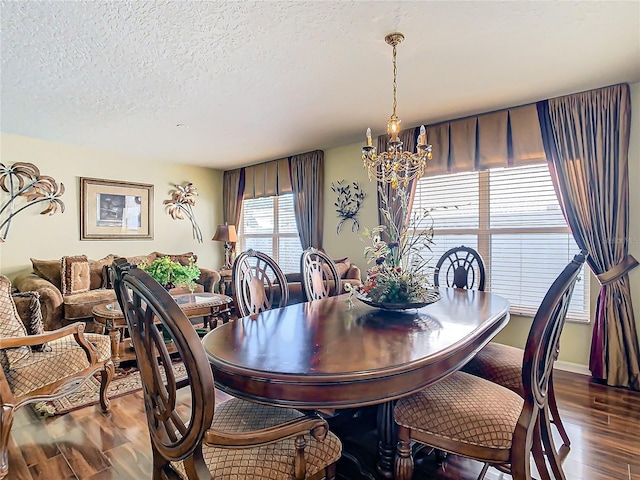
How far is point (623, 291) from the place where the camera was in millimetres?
2963

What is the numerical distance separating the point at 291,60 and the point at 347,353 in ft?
6.88

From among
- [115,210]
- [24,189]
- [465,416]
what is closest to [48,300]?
[24,189]

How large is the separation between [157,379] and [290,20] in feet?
6.42

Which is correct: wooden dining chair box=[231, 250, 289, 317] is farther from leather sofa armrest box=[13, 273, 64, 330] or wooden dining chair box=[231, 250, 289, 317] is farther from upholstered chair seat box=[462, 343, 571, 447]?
leather sofa armrest box=[13, 273, 64, 330]

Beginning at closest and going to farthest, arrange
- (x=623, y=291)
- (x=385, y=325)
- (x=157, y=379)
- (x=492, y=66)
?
(x=157, y=379) → (x=385, y=325) → (x=492, y=66) → (x=623, y=291)

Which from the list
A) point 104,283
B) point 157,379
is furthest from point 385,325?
point 104,283

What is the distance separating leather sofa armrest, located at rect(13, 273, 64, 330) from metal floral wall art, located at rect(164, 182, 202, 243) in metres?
2.14

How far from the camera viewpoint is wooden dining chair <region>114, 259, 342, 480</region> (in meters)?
0.94

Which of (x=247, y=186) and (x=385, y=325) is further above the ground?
(x=247, y=186)

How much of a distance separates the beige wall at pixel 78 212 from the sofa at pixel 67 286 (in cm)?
27


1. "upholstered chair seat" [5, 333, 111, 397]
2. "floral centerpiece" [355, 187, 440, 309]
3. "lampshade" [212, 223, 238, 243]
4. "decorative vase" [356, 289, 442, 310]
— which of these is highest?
"lampshade" [212, 223, 238, 243]

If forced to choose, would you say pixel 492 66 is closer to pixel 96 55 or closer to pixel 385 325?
pixel 385 325

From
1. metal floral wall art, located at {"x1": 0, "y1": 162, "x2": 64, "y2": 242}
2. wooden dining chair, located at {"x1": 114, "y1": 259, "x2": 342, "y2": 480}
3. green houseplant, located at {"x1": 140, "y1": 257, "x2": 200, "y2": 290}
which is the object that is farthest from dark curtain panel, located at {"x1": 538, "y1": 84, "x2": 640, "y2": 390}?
metal floral wall art, located at {"x1": 0, "y1": 162, "x2": 64, "y2": 242}

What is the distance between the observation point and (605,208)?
299 centimetres
